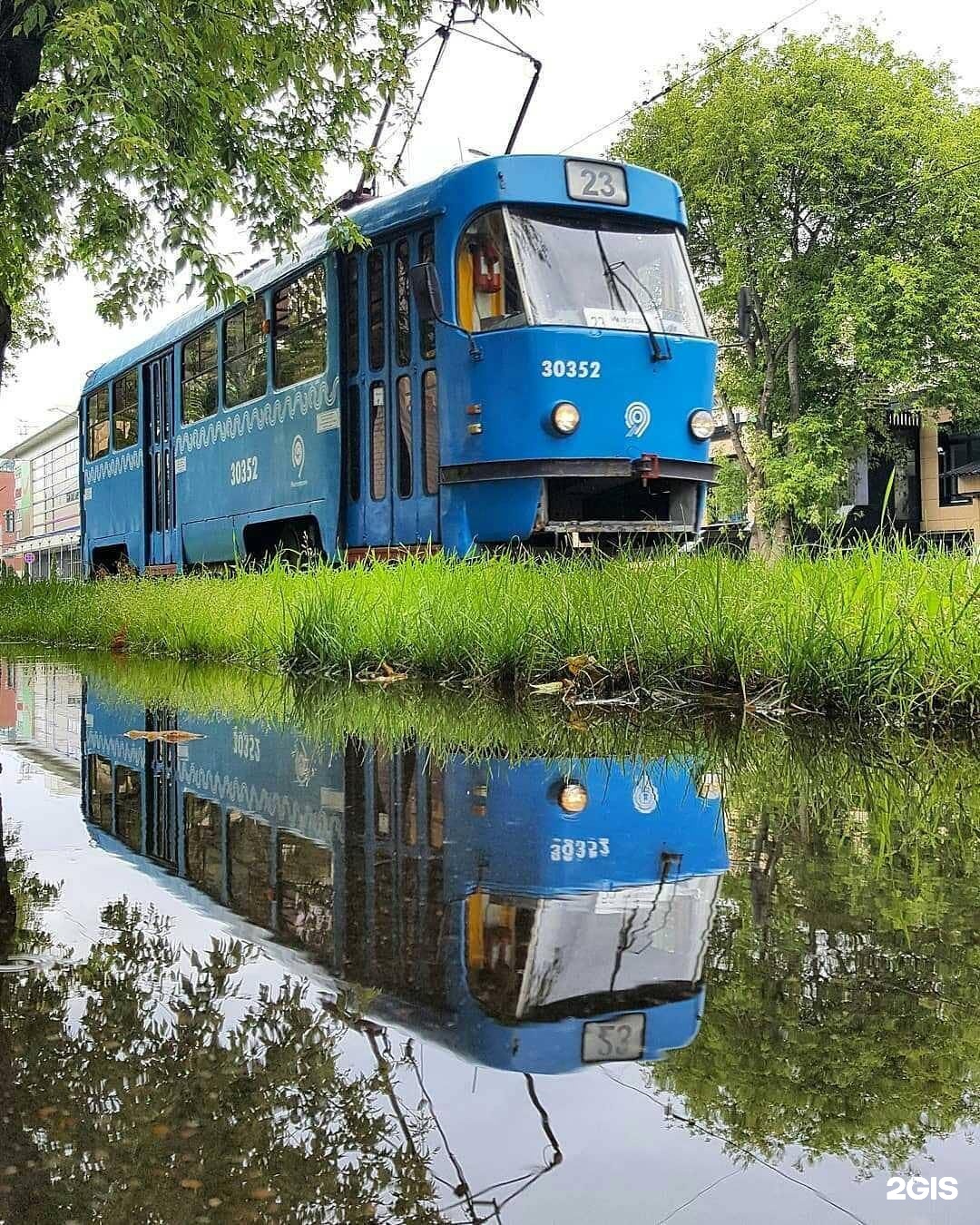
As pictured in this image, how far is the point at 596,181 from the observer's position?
32.6 ft

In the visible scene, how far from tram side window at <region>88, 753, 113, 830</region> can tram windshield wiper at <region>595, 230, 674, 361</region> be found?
6123 mm

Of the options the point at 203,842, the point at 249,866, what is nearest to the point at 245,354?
the point at 203,842

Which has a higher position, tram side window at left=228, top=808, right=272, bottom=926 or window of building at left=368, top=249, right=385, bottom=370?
window of building at left=368, top=249, right=385, bottom=370

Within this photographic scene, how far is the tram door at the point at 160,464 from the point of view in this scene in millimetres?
15156

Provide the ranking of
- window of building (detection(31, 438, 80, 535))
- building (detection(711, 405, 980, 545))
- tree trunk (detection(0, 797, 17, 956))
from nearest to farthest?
1. tree trunk (detection(0, 797, 17, 956))
2. building (detection(711, 405, 980, 545))
3. window of building (detection(31, 438, 80, 535))

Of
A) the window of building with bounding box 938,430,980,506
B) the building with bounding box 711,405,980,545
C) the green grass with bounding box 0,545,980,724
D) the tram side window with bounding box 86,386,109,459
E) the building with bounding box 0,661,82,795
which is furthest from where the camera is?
the window of building with bounding box 938,430,980,506

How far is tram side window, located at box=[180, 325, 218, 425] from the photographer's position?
537 inches

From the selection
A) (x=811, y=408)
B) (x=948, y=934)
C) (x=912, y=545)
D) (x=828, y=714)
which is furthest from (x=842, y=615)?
(x=811, y=408)

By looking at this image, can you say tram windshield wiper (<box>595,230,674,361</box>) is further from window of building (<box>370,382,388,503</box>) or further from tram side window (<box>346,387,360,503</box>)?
tram side window (<box>346,387,360,503</box>)

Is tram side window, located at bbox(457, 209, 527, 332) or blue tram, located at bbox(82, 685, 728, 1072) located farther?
tram side window, located at bbox(457, 209, 527, 332)

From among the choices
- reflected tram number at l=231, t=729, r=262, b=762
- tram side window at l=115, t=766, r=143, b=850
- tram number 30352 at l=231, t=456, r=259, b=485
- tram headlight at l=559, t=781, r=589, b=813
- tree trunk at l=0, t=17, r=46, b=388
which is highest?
tree trunk at l=0, t=17, r=46, b=388

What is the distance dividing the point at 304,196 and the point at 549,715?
6.56 meters

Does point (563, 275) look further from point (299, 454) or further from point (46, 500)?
point (46, 500)

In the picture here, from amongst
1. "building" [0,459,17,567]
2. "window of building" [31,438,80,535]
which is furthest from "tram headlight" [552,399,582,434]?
"building" [0,459,17,567]
